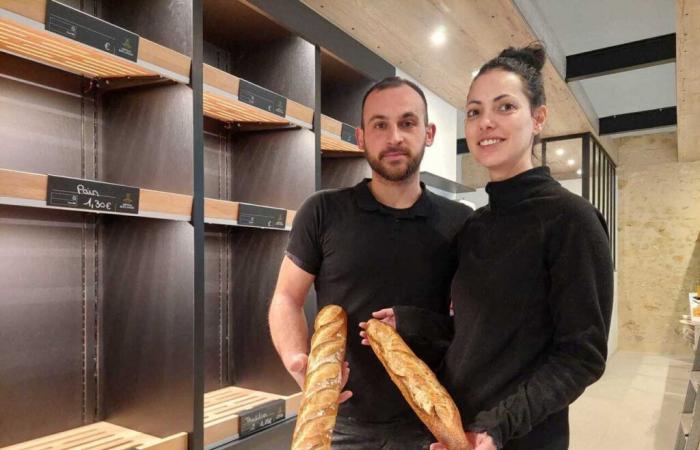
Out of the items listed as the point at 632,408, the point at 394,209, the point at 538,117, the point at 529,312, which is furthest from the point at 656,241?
the point at 529,312

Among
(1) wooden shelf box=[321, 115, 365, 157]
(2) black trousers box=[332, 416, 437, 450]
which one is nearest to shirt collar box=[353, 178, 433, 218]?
(2) black trousers box=[332, 416, 437, 450]

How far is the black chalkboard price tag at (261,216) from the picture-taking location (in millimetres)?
1977

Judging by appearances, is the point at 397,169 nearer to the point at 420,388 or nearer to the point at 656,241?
the point at 420,388

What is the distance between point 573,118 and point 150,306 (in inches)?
175

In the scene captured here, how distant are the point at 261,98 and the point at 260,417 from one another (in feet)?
4.16

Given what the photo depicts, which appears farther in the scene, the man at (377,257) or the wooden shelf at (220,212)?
the wooden shelf at (220,212)

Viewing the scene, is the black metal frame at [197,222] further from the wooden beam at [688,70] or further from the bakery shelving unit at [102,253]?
the wooden beam at [688,70]

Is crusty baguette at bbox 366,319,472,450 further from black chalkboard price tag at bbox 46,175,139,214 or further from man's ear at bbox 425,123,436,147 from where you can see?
black chalkboard price tag at bbox 46,175,139,214

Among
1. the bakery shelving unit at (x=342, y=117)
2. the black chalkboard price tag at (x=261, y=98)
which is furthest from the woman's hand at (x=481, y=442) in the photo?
the bakery shelving unit at (x=342, y=117)

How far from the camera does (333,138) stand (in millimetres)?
2508

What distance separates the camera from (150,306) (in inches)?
69.6

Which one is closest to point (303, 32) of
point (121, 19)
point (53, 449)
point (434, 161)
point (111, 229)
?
point (121, 19)

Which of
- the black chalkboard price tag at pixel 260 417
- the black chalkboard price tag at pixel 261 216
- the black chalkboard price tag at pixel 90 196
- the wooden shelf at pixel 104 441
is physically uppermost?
the black chalkboard price tag at pixel 90 196

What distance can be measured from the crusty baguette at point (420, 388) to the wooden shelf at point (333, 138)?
4.44 feet
